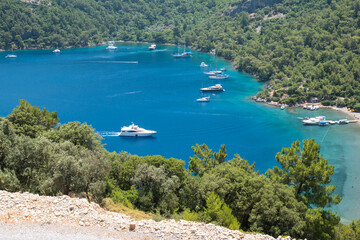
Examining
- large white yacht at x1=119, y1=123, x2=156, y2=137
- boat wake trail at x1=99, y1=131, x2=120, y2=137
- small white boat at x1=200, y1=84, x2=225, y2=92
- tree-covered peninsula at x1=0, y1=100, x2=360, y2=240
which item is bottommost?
boat wake trail at x1=99, y1=131, x2=120, y2=137

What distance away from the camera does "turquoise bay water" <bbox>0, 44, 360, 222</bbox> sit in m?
64.2

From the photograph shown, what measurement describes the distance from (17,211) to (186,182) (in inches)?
685

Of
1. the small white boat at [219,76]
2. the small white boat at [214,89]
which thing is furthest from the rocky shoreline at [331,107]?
the small white boat at [219,76]

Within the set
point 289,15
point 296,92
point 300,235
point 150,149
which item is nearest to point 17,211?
point 300,235

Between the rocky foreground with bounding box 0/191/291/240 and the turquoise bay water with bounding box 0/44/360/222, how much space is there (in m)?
33.6

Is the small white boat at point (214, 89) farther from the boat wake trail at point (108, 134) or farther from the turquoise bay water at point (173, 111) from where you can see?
the boat wake trail at point (108, 134)

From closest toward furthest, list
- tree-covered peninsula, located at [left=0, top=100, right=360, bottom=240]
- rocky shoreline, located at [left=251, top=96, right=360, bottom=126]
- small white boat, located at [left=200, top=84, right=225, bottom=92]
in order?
tree-covered peninsula, located at [left=0, top=100, right=360, bottom=240], rocky shoreline, located at [left=251, top=96, right=360, bottom=126], small white boat, located at [left=200, top=84, right=225, bottom=92]

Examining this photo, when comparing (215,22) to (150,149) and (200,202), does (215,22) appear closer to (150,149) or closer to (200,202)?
(150,149)

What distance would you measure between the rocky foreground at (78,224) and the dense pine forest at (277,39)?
75.7 metres

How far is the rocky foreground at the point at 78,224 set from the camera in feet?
63.0

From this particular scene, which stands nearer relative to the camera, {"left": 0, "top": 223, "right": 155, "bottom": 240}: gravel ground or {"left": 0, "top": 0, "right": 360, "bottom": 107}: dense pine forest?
{"left": 0, "top": 223, "right": 155, "bottom": 240}: gravel ground

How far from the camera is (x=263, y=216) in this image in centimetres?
2877

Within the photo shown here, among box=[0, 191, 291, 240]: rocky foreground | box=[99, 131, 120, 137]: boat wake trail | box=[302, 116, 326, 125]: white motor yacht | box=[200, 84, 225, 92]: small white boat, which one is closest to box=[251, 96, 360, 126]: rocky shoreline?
box=[302, 116, 326, 125]: white motor yacht

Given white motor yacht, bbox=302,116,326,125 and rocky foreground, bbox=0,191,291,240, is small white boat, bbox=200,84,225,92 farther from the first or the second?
rocky foreground, bbox=0,191,291,240
